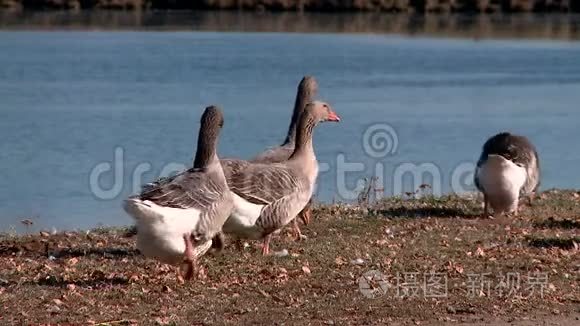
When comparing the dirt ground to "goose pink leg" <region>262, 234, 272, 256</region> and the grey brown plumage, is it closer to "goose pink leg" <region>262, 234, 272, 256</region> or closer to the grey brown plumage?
"goose pink leg" <region>262, 234, 272, 256</region>

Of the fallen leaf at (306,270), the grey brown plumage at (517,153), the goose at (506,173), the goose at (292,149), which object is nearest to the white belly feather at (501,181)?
the goose at (506,173)

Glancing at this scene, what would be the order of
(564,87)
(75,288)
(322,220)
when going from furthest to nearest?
(564,87) → (322,220) → (75,288)

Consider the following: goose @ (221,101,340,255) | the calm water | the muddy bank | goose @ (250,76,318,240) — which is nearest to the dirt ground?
goose @ (250,76,318,240)

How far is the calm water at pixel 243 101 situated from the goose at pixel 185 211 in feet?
18.5

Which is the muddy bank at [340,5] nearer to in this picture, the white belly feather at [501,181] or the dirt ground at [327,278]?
the white belly feather at [501,181]

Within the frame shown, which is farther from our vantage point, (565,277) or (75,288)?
(565,277)

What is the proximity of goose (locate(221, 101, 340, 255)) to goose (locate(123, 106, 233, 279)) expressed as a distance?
1.60ft

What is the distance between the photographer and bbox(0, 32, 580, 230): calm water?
59.0 ft

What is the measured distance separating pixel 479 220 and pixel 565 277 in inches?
120

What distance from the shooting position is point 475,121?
997 inches

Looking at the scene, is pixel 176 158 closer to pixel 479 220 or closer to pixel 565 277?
pixel 479 220

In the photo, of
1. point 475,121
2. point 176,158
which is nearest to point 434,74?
point 475,121

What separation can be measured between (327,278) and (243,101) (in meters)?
18.5

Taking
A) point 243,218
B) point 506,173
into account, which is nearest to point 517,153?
point 506,173
